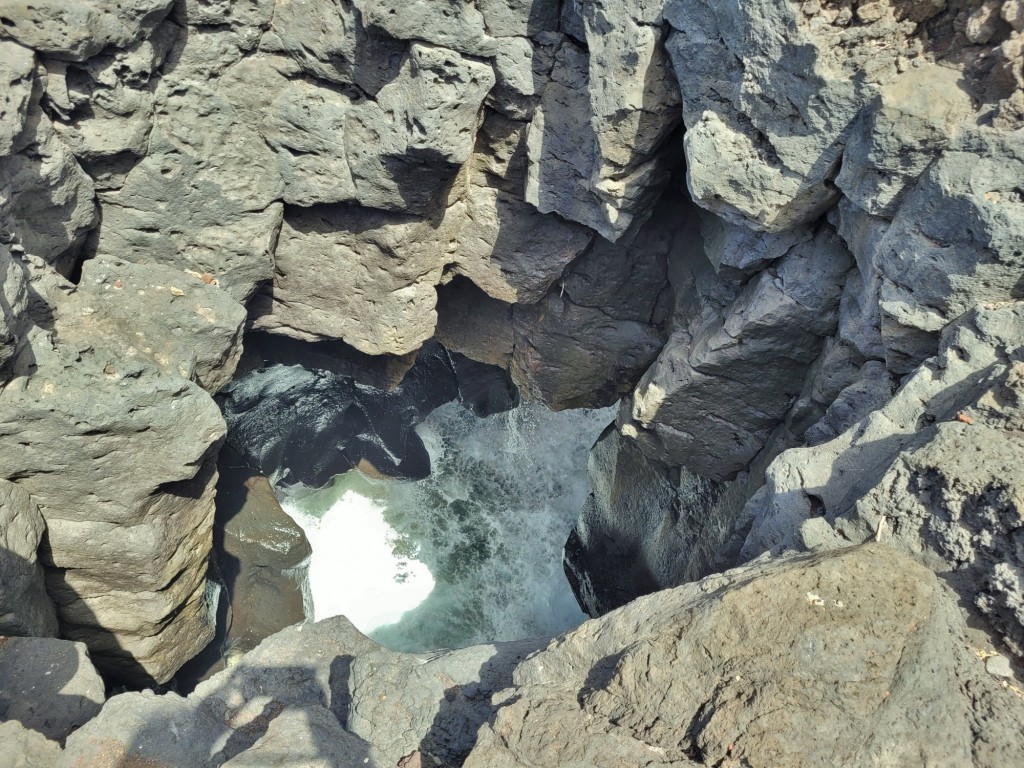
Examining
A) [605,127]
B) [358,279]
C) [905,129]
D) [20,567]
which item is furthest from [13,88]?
[905,129]

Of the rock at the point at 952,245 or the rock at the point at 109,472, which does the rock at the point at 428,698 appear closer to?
the rock at the point at 109,472

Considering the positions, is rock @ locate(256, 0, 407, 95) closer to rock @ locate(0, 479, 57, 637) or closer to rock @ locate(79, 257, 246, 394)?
rock @ locate(79, 257, 246, 394)

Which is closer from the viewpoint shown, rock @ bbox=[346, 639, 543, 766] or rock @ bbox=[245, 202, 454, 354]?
rock @ bbox=[346, 639, 543, 766]

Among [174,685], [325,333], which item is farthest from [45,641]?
[325,333]

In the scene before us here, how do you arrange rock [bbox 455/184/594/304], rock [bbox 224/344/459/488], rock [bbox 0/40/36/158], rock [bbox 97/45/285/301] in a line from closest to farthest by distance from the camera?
rock [bbox 0/40/36/158]
rock [bbox 97/45/285/301]
rock [bbox 455/184/594/304]
rock [bbox 224/344/459/488]

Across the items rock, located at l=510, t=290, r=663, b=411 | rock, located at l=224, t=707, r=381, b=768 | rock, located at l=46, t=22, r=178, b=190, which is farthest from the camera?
rock, located at l=510, t=290, r=663, b=411

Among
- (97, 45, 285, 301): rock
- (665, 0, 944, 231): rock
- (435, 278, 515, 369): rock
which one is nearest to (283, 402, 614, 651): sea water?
(435, 278, 515, 369): rock

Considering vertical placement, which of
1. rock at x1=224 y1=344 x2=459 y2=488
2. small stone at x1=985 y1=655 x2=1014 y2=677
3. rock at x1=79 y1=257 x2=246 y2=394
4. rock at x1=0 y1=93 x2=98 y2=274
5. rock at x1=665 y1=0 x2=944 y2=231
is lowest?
rock at x1=224 y1=344 x2=459 y2=488

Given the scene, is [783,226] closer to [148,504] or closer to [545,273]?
[545,273]
